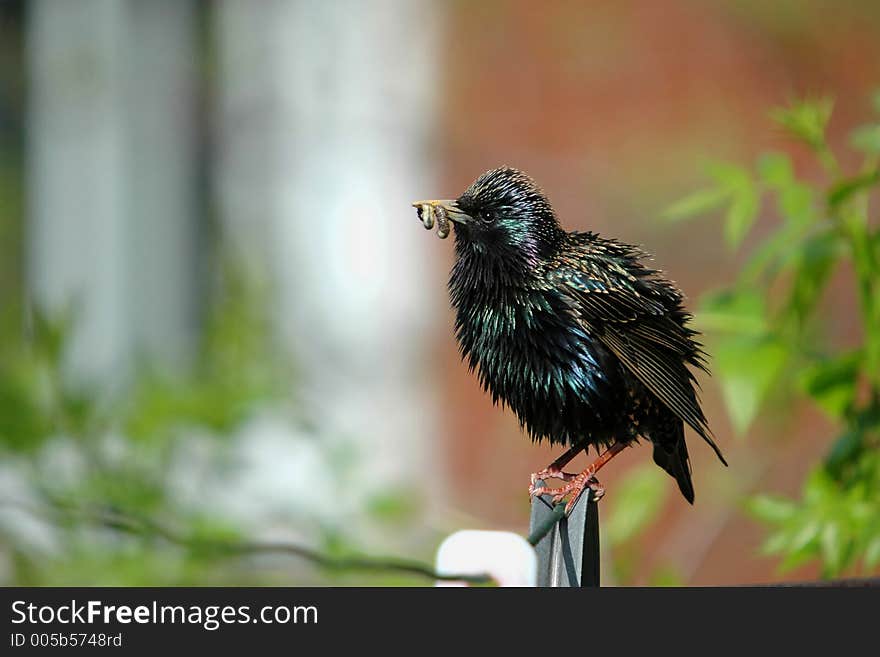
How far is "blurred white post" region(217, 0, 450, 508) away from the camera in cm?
356

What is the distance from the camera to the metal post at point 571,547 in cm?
109

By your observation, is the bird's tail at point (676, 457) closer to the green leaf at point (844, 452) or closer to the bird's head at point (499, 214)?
the bird's head at point (499, 214)

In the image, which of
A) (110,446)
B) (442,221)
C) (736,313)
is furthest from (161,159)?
(442,221)

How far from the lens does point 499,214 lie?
116 cm

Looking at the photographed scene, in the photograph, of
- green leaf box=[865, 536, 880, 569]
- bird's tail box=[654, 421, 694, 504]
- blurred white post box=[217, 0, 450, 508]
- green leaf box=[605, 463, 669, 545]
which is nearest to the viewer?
bird's tail box=[654, 421, 694, 504]

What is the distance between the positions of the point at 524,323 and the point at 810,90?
8.23 feet

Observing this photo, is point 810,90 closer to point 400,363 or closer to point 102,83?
point 400,363

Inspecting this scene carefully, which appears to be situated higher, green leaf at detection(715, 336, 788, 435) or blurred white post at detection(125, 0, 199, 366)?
blurred white post at detection(125, 0, 199, 366)

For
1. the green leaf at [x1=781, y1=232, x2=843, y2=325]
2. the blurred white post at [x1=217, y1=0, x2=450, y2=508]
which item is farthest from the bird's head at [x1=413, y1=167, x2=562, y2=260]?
the blurred white post at [x1=217, y1=0, x2=450, y2=508]

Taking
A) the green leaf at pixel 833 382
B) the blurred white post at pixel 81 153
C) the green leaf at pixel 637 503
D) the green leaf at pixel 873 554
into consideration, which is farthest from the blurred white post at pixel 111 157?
the green leaf at pixel 873 554

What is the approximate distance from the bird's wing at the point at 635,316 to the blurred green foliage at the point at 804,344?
0.42 metres

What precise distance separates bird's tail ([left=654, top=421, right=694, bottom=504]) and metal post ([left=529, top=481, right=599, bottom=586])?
8.7 inches

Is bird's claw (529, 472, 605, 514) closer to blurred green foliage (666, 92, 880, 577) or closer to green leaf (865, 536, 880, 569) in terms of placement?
blurred green foliage (666, 92, 880, 577)
